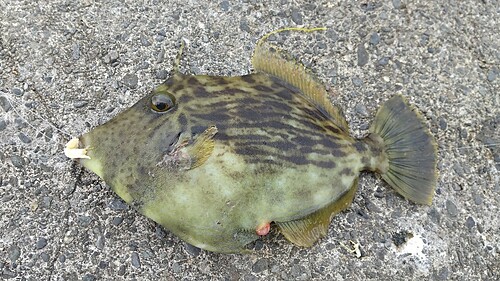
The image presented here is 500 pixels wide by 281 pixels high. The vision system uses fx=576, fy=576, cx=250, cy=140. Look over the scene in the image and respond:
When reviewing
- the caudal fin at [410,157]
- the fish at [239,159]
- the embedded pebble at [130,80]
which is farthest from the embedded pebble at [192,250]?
the caudal fin at [410,157]

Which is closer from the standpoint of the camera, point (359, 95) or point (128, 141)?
point (128, 141)

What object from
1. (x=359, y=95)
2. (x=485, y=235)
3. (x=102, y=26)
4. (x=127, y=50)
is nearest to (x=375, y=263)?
(x=485, y=235)

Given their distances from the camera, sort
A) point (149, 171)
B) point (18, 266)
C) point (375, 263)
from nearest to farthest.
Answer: point (149, 171) → point (18, 266) → point (375, 263)


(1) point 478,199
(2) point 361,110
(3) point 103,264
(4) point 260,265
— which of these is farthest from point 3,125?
(1) point 478,199

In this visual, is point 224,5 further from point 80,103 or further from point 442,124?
point 442,124

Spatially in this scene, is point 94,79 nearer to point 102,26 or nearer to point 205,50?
point 102,26

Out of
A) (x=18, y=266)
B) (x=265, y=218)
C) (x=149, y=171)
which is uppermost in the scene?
(x=149, y=171)

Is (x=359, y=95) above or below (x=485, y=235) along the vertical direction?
above
